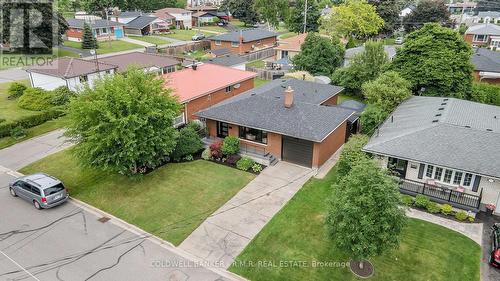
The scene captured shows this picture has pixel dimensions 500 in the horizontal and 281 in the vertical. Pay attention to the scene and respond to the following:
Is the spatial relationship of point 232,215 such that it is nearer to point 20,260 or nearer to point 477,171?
point 20,260

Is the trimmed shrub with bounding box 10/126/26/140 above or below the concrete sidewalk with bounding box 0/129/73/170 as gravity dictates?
above

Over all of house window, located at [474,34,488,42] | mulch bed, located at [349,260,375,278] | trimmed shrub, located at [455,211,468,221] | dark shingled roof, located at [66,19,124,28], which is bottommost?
mulch bed, located at [349,260,375,278]

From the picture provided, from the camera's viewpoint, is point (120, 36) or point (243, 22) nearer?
point (120, 36)

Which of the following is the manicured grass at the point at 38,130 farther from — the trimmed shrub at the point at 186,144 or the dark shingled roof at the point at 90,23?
the dark shingled roof at the point at 90,23

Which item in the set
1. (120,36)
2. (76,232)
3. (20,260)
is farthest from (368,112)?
(120,36)

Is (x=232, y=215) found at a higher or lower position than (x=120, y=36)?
lower

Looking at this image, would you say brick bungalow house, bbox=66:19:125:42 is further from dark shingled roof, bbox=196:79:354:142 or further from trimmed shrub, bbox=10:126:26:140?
dark shingled roof, bbox=196:79:354:142

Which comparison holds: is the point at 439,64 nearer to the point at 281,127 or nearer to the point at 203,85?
the point at 281,127

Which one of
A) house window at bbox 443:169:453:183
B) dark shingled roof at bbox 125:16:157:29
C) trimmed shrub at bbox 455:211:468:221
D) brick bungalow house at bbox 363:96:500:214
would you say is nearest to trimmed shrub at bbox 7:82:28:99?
brick bungalow house at bbox 363:96:500:214
